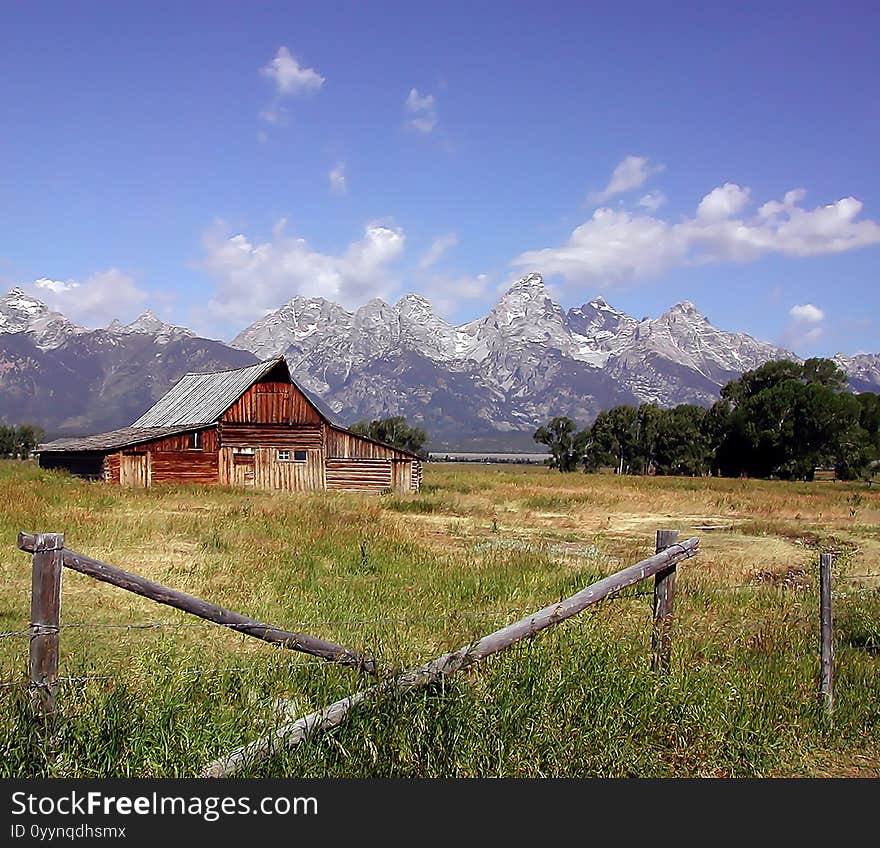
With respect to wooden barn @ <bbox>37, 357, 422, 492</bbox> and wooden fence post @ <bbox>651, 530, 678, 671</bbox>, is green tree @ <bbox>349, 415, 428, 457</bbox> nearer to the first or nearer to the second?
wooden barn @ <bbox>37, 357, 422, 492</bbox>

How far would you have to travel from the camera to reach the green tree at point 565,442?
362 ft

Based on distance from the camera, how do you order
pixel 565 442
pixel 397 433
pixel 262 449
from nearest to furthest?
pixel 262 449 → pixel 565 442 → pixel 397 433

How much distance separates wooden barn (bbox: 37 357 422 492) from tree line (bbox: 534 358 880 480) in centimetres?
4681

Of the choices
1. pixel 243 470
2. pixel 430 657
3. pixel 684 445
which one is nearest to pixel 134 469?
pixel 243 470

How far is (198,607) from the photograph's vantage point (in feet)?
19.4

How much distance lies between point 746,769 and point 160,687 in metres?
4.55

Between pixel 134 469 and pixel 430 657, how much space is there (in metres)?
37.2

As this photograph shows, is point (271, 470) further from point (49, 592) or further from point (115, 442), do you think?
point (49, 592)

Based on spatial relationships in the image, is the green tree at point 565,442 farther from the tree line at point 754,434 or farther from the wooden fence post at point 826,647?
the wooden fence post at point 826,647

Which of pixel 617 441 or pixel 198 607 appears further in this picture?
pixel 617 441

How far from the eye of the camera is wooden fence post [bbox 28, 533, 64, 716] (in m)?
5.61

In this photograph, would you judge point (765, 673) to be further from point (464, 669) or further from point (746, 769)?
point (464, 669)

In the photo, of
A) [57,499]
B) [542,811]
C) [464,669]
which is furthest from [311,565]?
[57,499]

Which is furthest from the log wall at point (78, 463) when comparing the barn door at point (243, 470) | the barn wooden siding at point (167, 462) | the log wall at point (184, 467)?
the barn door at point (243, 470)
